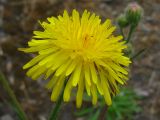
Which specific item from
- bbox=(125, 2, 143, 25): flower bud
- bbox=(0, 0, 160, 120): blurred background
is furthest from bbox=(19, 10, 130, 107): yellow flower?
bbox=(0, 0, 160, 120): blurred background

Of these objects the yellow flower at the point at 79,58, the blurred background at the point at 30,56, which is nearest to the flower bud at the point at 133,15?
the yellow flower at the point at 79,58

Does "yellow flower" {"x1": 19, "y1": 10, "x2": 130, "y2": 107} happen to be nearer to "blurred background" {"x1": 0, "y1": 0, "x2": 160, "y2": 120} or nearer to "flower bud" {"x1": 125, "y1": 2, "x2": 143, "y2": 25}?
"flower bud" {"x1": 125, "y1": 2, "x2": 143, "y2": 25}

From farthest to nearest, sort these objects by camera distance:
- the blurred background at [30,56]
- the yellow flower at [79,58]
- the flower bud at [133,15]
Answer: the blurred background at [30,56]
the flower bud at [133,15]
the yellow flower at [79,58]

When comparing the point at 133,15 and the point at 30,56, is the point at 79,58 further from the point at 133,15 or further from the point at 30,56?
the point at 30,56

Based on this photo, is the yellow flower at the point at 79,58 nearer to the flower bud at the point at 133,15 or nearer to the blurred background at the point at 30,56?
the flower bud at the point at 133,15

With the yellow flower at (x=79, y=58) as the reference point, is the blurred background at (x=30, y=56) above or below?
below
